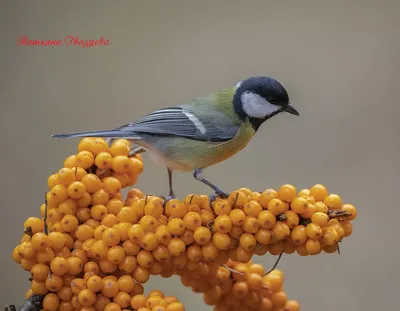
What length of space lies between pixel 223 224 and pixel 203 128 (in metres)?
0.44

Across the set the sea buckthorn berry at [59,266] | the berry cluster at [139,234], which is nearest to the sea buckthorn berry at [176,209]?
the berry cluster at [139,234]

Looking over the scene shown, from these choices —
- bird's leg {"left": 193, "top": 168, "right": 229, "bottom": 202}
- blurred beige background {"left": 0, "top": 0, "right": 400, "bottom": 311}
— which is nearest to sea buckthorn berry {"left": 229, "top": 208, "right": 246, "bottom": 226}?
bird's leg {"left": 193, "top": 168, "right": 229, "bottom": 202}

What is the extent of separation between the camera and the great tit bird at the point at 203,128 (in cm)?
144

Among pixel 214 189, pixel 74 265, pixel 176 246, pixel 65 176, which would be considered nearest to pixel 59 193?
pixel 65 176

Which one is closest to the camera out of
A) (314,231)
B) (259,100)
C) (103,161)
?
(314,231)

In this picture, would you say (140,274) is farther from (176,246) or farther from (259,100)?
(259,100)

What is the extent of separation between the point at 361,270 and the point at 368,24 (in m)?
1.12

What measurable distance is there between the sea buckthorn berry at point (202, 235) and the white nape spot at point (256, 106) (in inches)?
17.9

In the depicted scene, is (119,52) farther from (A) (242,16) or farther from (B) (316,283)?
(B) (316,283)

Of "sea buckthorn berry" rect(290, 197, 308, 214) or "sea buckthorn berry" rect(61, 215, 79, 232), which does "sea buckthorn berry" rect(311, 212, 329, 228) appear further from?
"sea buckthorn berry" rect(61, 215, 79, 232)

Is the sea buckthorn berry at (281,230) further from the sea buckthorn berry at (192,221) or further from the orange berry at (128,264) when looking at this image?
the orange berry at (128,264)

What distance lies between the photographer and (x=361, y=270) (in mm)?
2559

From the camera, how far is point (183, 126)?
1.49 m

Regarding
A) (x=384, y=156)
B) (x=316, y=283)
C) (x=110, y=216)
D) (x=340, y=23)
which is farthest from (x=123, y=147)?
(x=340, y=23)
